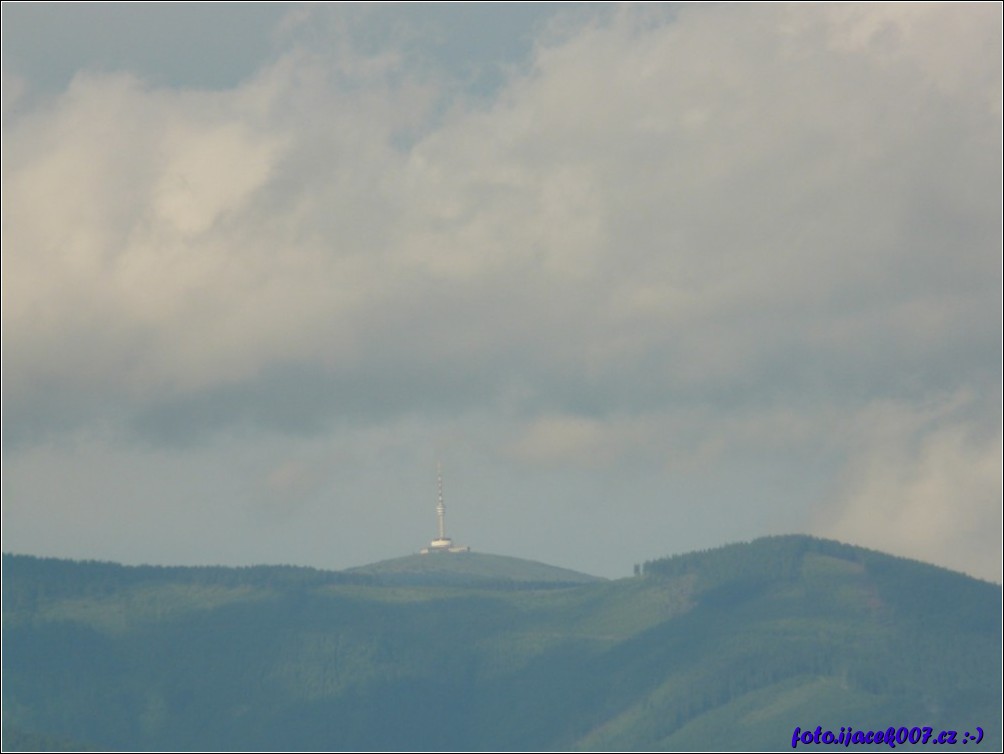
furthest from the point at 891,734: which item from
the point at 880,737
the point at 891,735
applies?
the point at 880,737

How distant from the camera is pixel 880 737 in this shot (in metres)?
200

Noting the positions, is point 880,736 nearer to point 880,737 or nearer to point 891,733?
point 880,737

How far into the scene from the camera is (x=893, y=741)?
196 metres

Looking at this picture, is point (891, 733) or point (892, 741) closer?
point (891, 733)

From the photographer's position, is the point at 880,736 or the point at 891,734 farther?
the point at 880,736

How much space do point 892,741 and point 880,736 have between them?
1496 millimetres

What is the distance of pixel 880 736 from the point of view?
19725 cm

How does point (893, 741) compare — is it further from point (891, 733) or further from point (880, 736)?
point (891, 733)

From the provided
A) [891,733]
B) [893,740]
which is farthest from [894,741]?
[891,733]

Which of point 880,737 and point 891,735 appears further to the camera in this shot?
point 880,737

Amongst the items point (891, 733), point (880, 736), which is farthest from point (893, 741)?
point (891, 733)

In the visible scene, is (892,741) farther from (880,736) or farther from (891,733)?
(891,733)

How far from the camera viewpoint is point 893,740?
194m

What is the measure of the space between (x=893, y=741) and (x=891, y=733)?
1512 centimetres
